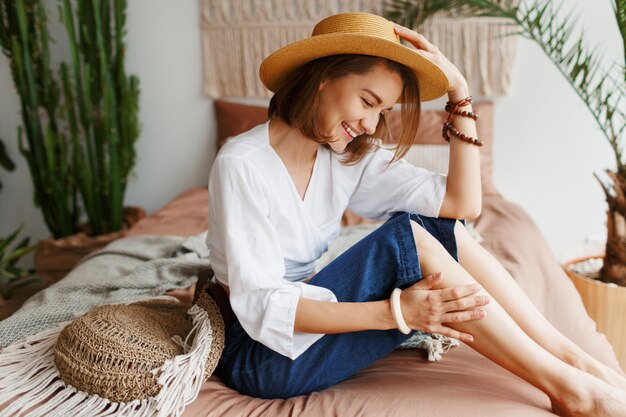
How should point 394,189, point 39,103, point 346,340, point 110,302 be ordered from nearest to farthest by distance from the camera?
1. point 346,340
2. point 394,189
3. point 110,302
4. point 39,103

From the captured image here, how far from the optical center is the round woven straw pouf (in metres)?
1.01

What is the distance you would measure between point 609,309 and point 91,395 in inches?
65.2

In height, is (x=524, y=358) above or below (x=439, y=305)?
below

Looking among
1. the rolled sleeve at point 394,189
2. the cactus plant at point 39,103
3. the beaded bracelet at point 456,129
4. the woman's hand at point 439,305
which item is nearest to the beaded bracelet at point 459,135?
the beaded bracelet at point 456,129

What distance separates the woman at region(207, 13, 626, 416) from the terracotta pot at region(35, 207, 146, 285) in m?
1.61

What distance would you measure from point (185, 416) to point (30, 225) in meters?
2.61

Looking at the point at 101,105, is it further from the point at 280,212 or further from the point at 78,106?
the point at 280,212

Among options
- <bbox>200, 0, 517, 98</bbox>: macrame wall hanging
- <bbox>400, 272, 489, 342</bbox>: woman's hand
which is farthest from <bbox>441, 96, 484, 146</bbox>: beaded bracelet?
<bbox>200, 0, 517, 98</bbox>: macrame wall hanging

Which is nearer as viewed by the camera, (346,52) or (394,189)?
(346,52)

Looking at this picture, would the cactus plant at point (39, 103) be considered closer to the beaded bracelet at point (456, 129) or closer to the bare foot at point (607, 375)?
the beaded bracelet at point (456, 129)

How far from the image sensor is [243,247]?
1.07 m

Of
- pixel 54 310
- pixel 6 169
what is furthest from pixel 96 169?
pixel 54 310

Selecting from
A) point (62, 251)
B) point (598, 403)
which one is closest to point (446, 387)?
point (598, 403)

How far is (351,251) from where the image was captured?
3.73 ft
